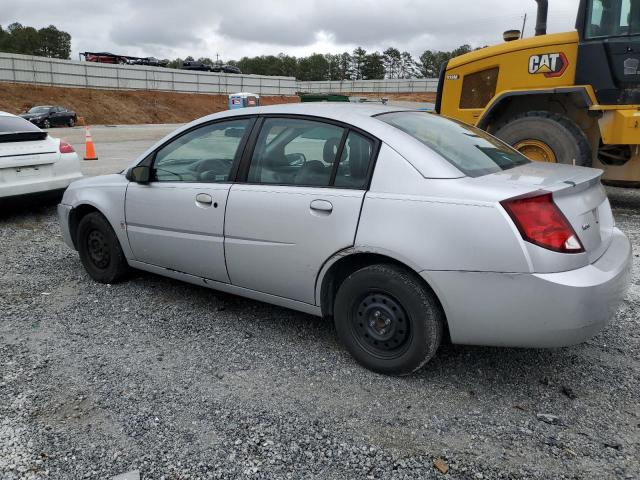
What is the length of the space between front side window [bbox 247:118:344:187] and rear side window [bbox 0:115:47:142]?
15.5 ft

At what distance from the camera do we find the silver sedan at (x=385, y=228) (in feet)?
8.68

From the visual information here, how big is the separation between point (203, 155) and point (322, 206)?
129 centimetres

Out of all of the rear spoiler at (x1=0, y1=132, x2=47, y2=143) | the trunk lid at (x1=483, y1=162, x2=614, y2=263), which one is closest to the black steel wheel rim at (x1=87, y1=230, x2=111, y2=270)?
the rear spoiler at (x1=0, y1=132, x2=47, y2=143)

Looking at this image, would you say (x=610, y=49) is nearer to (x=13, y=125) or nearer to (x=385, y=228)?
(x=385, y=228)

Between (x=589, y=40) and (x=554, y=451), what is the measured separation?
5.87 m

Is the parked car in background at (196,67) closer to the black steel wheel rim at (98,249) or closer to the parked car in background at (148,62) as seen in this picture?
the parked car in background at (148,62)

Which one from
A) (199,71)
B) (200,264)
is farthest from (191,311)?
(199,71)

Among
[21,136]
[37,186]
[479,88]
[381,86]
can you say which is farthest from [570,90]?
[381,86]

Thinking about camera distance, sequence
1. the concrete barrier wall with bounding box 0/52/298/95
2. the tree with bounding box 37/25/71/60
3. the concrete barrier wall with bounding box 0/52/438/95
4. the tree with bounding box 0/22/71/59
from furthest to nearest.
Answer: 1. the tree with bounding box 37/25/71/60
2. the tree with bounding box 0/22/71/59
3. the concrete barrier wall with bounding box 0/52/438/95
4. the concrete barrier wall with bounding box 0/52/298/95

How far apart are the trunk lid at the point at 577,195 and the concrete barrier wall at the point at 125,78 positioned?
49922 millimetres

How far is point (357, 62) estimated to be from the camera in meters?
126

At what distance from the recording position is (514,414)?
277cm

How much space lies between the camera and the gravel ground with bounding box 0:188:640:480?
2430 millimetres

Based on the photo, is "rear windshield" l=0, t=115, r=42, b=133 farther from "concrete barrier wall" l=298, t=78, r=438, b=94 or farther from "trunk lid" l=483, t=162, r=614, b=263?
"concrete barrier wall" l=298, t=78, r=438, b=94
